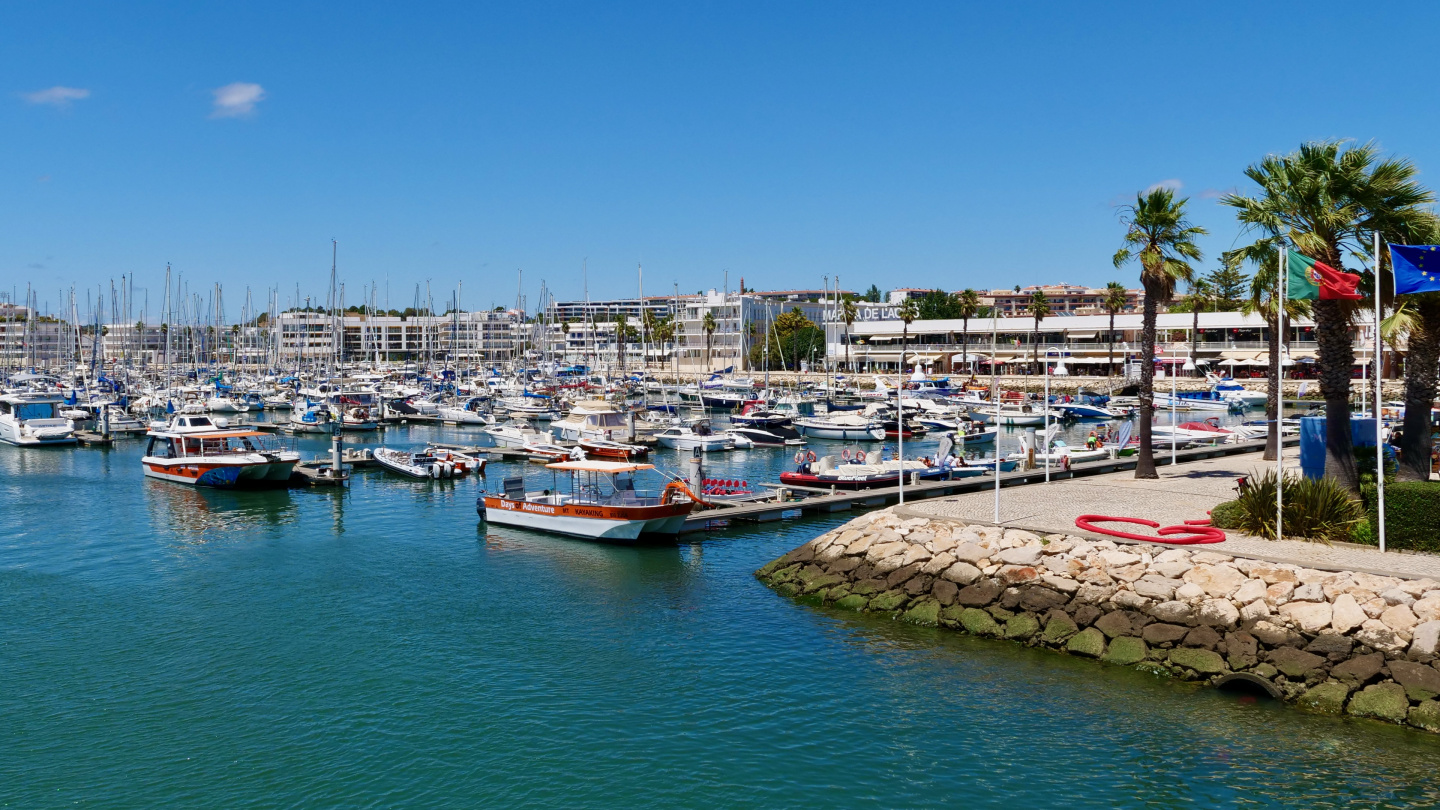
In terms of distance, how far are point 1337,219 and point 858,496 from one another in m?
21.4

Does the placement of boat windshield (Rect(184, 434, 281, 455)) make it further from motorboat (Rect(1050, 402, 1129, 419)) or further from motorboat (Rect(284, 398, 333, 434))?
motorboat (Rect(1050, 402, 1129, 419))

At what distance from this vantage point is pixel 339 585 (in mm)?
31797

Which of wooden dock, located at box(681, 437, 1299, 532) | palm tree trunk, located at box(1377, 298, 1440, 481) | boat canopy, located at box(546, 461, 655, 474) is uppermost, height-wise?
palm tree trunk, located at box(1377, 298, 1440, 481)

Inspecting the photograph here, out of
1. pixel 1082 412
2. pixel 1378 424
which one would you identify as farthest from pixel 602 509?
pixel 1082 412

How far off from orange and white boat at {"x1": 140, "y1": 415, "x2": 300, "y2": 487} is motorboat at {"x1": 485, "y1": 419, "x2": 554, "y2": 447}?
19635mm

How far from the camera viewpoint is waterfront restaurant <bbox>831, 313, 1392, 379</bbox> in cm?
12088

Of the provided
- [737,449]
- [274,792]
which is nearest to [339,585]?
[274,792]

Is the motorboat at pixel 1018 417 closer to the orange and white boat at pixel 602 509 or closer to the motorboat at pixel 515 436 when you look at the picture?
the motorboat at pixel 515 436

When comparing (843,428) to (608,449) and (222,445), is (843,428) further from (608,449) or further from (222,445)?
(222,445)

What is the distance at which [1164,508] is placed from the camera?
30.7 meters

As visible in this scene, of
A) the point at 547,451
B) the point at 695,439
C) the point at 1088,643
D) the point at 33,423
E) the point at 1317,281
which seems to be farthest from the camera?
the point at 33,423

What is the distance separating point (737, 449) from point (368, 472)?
25281mm

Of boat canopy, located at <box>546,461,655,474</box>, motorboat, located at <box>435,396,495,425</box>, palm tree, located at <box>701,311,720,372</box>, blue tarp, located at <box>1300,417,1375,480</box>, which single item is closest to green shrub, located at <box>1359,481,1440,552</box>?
blue tarp, located at <box>1300,417,1375,480</box>

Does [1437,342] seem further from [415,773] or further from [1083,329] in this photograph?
[1083,329]
